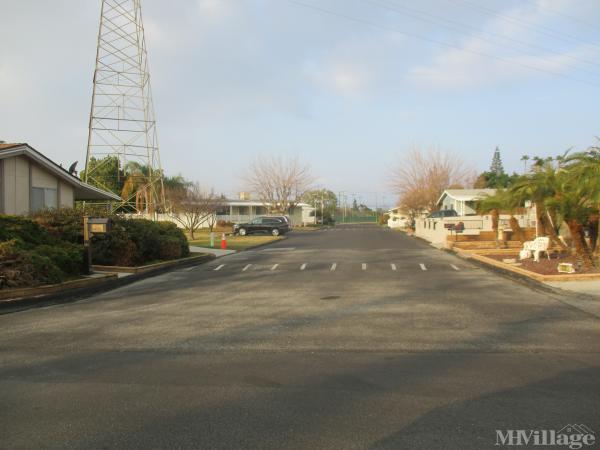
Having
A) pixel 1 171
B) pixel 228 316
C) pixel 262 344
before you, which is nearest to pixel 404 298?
pixel 228 316

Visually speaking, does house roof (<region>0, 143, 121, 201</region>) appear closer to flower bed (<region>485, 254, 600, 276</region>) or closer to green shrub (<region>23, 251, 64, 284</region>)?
green shrub (<region>23, 251, 64, 284</region>)

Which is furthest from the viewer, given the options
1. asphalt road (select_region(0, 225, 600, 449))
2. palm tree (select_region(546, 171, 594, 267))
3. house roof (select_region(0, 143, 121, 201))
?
house roof (select_region(0, 143, 121, 201))

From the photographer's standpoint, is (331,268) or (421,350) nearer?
(421,350)

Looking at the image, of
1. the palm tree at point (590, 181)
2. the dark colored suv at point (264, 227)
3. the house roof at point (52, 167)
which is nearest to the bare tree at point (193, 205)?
the dark colored suv at point (264, 227)

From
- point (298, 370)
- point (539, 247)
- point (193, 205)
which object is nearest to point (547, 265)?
point (539, 247)

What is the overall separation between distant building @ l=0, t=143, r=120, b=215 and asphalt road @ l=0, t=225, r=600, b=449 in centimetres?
949

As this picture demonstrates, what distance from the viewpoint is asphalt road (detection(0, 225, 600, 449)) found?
484cm

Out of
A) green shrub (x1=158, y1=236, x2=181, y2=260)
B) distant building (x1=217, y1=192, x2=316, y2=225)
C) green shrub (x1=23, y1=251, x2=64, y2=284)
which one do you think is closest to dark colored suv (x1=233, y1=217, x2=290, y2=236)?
distant building (x1=217, y1=192, x2=316, y2=225)

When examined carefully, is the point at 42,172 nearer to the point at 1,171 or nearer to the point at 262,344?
the point at 1,171

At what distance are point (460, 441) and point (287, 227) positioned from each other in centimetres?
4679

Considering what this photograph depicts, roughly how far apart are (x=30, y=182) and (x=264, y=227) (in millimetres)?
29028

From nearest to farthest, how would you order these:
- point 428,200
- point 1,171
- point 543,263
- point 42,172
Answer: point 543,263 → point 1,171 → point 42,172 → point 428,200

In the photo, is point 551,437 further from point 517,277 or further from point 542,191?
point 542,191

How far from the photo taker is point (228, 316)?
417 inches
